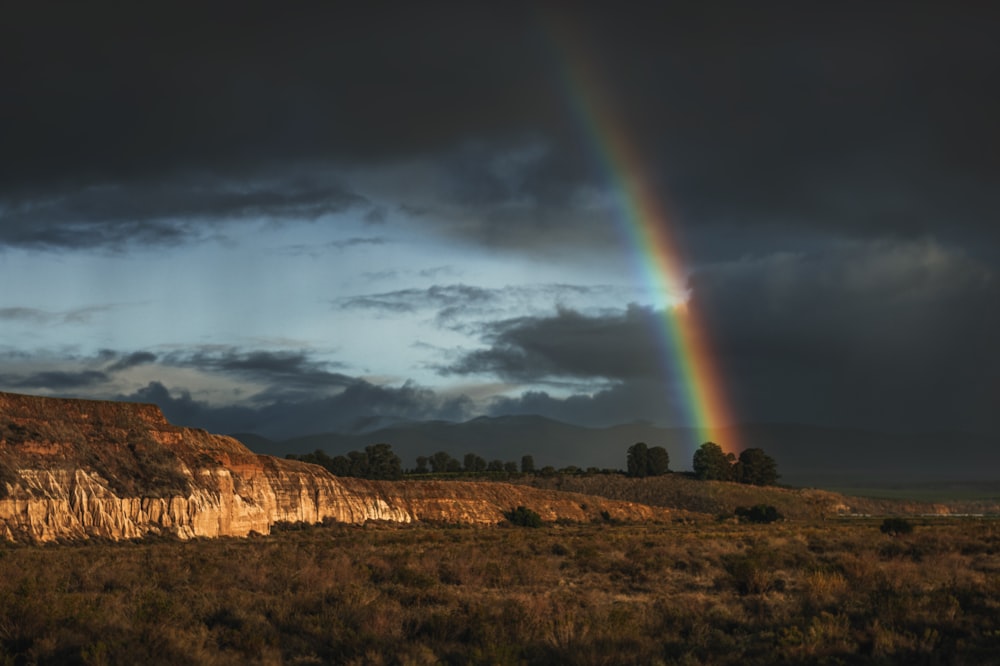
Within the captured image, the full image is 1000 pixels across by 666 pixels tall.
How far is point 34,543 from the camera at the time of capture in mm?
48656

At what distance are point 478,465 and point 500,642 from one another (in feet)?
540

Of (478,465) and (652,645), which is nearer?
(652,645)

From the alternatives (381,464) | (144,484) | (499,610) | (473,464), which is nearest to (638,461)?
(473,464)

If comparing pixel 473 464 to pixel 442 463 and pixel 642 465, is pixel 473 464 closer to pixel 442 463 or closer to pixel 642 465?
pixel 442 463

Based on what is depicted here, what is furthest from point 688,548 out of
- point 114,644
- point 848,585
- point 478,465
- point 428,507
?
point 478,465

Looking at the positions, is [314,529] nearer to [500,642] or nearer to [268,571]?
[268,571]

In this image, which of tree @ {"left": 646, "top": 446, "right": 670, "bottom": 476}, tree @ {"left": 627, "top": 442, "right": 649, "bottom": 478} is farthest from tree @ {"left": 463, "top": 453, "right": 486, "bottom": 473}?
tree @ {"left": 646, "top": 446, "right": 670, "bottom": 476}

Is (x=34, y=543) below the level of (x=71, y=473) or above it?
below

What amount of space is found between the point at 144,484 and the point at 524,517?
42339mm

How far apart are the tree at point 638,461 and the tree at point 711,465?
28.3 feet

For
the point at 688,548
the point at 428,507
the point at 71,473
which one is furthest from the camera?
the point at 428,507

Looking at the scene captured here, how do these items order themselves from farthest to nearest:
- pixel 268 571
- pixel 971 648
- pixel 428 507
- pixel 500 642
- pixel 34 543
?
pixel 428 507, pixel 34 543, pixel 268 571, pixel 500 642, pixel 971 648

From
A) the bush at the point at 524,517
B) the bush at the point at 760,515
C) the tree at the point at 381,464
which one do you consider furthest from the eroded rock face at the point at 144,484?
the tree at the point at 381,464

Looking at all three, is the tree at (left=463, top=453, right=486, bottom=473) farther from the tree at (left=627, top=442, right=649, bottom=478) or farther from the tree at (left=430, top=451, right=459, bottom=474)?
the tree at (left=627, top=442, right=649, bottom=478)
